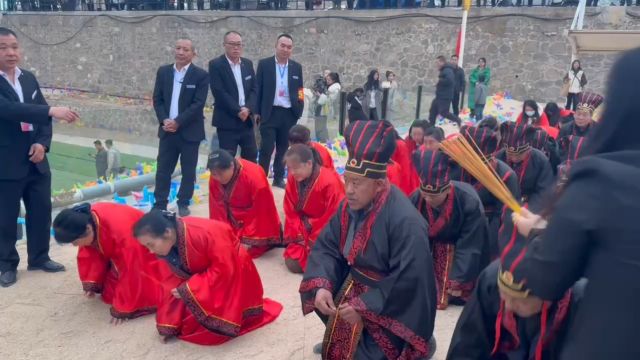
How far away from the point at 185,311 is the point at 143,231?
2.29ft

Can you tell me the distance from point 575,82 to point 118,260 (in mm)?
11424

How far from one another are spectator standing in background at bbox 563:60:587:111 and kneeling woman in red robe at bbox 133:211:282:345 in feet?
34.8

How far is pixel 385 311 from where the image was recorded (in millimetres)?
2818

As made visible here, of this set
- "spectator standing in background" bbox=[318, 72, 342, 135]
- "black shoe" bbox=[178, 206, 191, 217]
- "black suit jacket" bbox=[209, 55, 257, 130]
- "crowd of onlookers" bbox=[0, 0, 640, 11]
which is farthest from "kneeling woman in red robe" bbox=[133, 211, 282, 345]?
"crowd of onlookers" bbox=[0, 0, 640, 11]

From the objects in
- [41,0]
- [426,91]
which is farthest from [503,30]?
[41,0]

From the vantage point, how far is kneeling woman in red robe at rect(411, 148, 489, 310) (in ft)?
13.4

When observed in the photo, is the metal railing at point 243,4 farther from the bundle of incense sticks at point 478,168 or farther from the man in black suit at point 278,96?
the bundle of incense sticks at point 478,168

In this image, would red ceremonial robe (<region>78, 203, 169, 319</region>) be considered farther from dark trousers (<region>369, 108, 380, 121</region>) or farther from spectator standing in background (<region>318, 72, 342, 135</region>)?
Answer: dark trousers (<region>369, 108, 380, 121</region>)

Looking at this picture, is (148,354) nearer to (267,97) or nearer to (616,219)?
(616,219)

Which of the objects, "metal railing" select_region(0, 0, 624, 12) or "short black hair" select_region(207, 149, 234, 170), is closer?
"short black hair" select_region(207, 149, 234, 170)

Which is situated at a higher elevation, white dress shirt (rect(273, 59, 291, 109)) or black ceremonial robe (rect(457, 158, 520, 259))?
white dress shirt (rect(273, 59, 291, 109))

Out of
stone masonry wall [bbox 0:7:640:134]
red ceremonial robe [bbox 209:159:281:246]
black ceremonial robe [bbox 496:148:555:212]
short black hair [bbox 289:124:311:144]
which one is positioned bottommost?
red ceremonial robe [bbox 209:159:281:246]

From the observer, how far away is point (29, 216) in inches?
183

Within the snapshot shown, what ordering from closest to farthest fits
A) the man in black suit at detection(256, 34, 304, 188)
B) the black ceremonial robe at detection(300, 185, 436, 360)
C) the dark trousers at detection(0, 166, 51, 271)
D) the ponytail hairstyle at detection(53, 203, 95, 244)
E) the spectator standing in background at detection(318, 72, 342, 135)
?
the black ceremonial robe at detection(300, 185, 436, 360) → the ponytail hairstyle at detection(53, 203, 95, 244) → the dark trousers at detection(0, 166, 51, 271) → the man in black suit at detection(256, 34, 304, 188) → the spectator standing in background at detection(318, 72, 342, 135)
